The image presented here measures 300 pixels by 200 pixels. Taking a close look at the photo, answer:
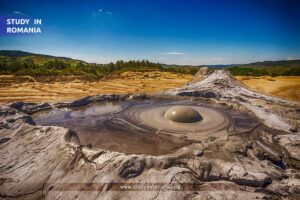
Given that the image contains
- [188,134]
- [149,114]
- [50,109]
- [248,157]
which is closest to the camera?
[248,157]

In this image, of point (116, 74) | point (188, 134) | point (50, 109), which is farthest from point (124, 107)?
point (116, 74)

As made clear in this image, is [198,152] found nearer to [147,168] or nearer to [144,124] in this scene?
[147,168]

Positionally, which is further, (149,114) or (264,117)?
(149,114)

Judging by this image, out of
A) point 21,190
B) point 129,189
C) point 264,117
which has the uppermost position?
point 264,117

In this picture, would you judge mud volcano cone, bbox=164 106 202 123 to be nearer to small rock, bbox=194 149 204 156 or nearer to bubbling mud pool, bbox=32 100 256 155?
bubbling mud pool, bbox=32 100 256 155

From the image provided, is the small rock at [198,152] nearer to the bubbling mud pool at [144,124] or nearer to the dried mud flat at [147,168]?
the dried mud flat at [147,168]

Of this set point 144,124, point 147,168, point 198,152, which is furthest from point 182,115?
point 147,168

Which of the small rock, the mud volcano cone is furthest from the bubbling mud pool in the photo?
the small rock

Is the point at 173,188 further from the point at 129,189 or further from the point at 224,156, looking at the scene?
the point at 224,156

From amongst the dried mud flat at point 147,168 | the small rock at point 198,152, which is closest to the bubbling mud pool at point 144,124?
the dried mud flat at point 147,168
